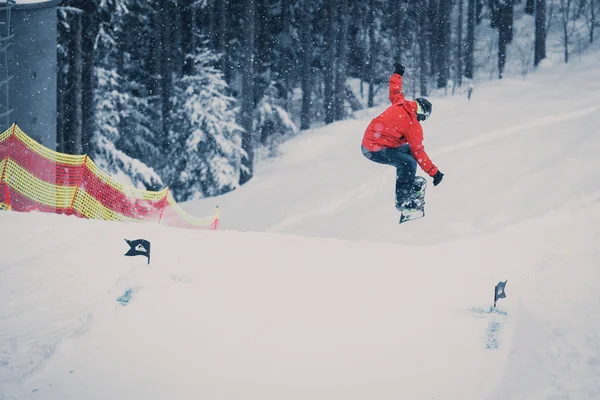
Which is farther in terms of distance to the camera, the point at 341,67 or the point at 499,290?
the point at 341,67

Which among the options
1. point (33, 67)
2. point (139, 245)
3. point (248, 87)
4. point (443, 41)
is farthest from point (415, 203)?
point (443, 41)

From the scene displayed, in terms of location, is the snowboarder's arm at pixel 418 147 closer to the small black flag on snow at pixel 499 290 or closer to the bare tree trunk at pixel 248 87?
the small black flag on snow at pixel 499 290

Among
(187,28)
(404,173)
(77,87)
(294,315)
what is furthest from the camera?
(187,28)

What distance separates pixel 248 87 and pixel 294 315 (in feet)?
62.1

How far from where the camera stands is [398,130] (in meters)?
8.35

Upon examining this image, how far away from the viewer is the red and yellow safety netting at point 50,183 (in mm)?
11742

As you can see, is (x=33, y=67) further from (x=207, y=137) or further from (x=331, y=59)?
(x=331, y=59)

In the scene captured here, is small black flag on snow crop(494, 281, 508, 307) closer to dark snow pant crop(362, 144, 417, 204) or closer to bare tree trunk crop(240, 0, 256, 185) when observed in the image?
dark snow pant crop(362, 144, 417, 204)

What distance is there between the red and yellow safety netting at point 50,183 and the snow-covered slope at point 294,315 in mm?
4262

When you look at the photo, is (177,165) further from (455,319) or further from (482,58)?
(482,58)

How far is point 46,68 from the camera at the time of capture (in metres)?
13.8

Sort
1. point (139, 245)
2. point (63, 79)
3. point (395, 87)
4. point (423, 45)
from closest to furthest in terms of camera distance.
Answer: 1. point (139, 245)
2. point (395, 87)
3. point (63, 79)
4. point (423, 45)

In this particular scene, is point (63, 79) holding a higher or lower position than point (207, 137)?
higher

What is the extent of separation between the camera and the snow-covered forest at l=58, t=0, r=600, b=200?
19.9 metres
